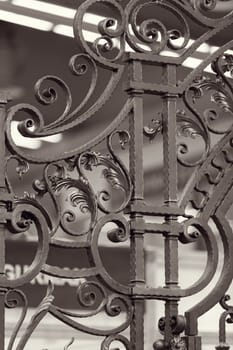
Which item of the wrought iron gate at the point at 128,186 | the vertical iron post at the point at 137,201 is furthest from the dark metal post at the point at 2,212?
the vertical iron post at the point at 137,201

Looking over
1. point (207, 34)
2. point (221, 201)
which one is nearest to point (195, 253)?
point (221, 201)

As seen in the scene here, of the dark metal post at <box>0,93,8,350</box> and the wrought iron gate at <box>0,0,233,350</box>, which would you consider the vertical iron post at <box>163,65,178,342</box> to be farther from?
the dark metal post at <box>0,93,8,350</box>

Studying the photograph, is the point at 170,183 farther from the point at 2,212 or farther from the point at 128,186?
the point at 2,212

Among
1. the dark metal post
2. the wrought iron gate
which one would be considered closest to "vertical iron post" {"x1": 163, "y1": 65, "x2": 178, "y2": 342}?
the wrought iron gate

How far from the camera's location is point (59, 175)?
2.53m

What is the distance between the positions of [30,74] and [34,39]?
110mm

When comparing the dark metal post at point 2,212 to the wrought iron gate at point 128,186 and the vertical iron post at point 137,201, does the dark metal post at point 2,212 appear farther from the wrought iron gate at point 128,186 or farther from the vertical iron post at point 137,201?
the vertical iron post at point 137,201

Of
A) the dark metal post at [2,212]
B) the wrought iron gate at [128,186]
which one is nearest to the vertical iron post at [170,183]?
the wrought iron gate at [128,186]

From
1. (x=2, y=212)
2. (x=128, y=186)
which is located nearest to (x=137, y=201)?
(x=128, y=186)

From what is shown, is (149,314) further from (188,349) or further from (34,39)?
(34,39)

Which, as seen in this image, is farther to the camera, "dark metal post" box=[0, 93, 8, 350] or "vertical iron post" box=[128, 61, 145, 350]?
"vertical iron post" box=[128, 61, 145, 350]

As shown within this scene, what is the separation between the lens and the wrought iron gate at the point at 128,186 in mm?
2484

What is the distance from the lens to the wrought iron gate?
2484 mm

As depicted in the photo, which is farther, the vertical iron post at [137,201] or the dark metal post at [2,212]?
the vertical iron post at [137,201]
